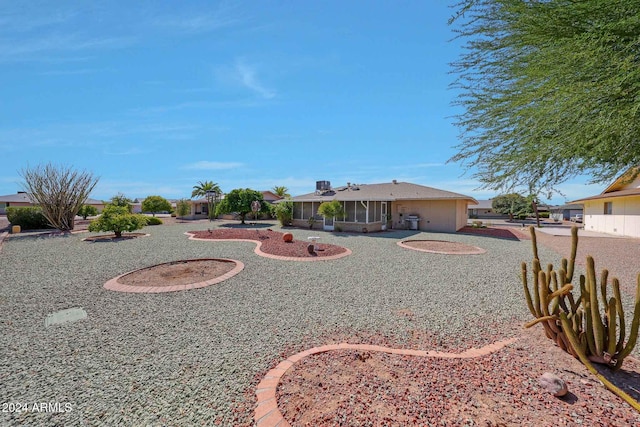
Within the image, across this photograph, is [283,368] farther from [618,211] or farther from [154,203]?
[154,203]

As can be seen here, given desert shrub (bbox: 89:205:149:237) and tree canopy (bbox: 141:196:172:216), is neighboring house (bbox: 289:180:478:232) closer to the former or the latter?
desert shrub (bbox: 89:205:149:237)

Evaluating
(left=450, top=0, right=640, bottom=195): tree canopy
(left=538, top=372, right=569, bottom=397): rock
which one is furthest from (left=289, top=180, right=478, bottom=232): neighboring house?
(left=538, top=372, right=569, bottom=397): rock

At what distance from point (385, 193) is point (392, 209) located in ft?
4.56

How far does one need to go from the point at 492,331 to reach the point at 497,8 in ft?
14.1

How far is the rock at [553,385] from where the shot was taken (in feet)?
7.79

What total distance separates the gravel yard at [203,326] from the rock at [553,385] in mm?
1153

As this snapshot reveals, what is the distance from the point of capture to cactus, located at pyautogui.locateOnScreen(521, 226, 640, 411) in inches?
104

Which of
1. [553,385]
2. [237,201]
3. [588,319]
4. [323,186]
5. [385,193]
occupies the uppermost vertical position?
[323,186]

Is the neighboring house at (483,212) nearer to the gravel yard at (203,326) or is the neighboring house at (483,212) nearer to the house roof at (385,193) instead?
the house roof at (385,193)

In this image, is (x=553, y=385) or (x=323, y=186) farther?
(x=323, y=186)

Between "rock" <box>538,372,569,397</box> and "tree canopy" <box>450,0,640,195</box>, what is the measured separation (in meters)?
2.22

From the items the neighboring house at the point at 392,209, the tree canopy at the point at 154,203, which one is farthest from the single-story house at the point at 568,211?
the tree canopy at the point at 154,203

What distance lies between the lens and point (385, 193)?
2152 centimetres

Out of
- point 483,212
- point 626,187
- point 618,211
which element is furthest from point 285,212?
point 483,212
